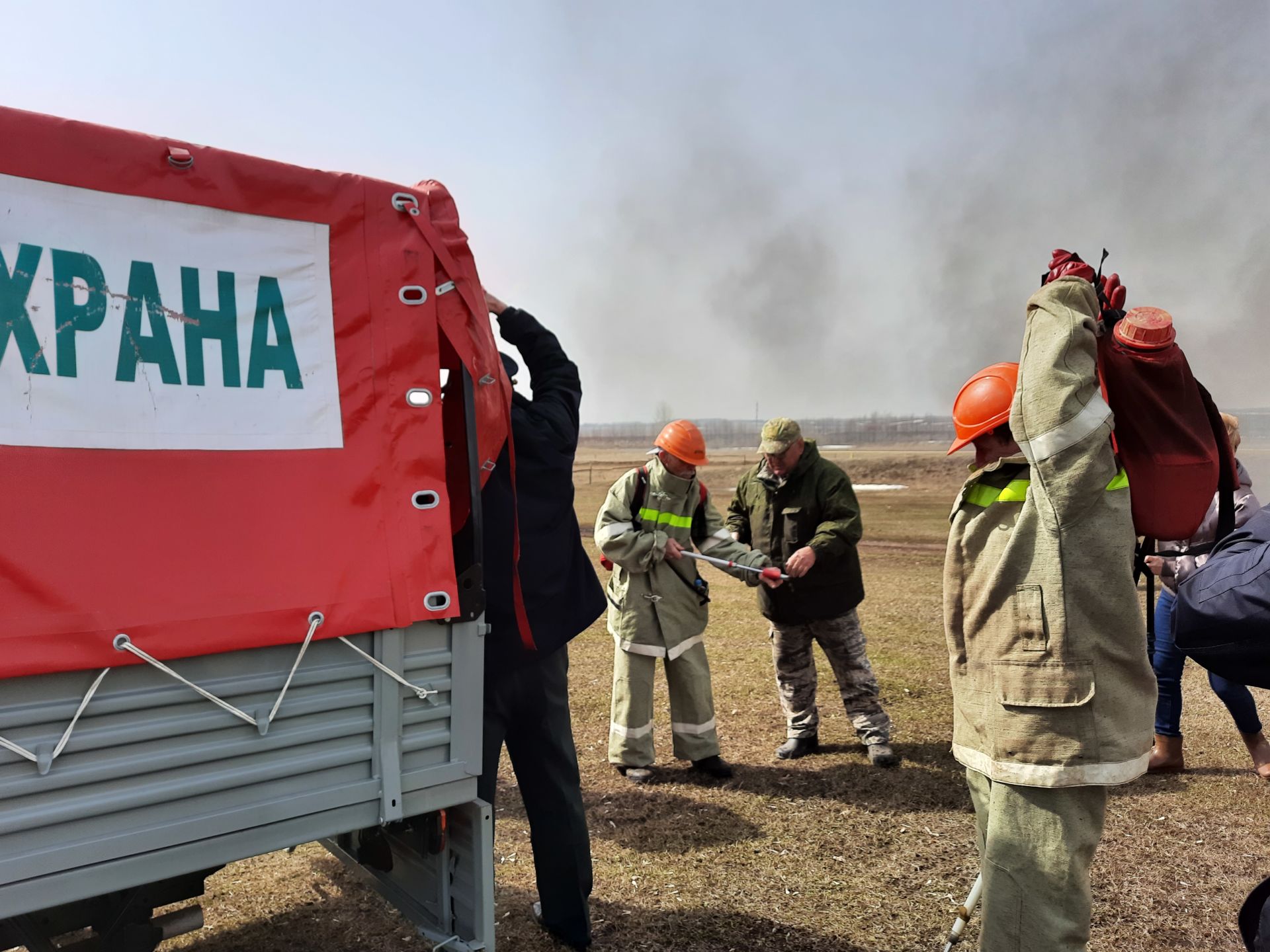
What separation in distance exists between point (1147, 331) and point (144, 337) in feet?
8.49

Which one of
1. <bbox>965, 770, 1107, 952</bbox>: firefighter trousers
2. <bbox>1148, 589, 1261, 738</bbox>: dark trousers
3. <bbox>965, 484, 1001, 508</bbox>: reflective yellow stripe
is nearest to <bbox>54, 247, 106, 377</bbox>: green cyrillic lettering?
<bbox>965, 484, 1001, 508</bbox>: reflective yellow stripe

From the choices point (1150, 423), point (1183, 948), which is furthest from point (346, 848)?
point (1183, 948)

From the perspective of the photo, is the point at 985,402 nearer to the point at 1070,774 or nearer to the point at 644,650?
the point at 1070,774

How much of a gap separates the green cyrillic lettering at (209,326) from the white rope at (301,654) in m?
0.60

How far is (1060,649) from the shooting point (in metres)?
2.35

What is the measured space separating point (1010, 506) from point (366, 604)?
73.7 inches

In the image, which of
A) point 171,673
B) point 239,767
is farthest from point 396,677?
point 171,673

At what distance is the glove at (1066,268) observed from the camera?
7.97 ft

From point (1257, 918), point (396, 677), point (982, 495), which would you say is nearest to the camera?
point (1257, 918)

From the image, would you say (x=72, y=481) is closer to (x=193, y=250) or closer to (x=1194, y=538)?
(x=193, y=250)

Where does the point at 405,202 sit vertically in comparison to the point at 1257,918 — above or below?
above

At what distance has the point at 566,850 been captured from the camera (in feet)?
10.2

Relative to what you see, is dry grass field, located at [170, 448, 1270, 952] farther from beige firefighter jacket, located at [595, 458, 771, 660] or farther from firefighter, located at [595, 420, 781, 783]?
beige firefighter jacket, located at [595, 458, 771, 660]

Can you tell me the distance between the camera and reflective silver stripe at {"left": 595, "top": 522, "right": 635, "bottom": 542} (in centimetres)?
496
